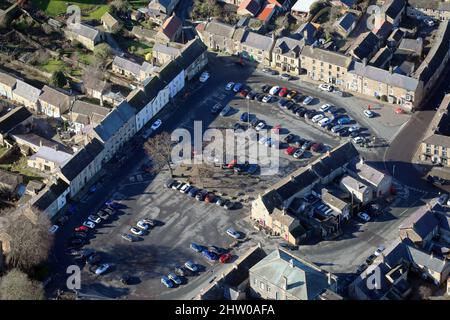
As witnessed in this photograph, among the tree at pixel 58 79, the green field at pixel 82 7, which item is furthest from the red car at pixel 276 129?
the green field at pixel 82 7

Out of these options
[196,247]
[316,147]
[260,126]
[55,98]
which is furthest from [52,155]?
[316,147]

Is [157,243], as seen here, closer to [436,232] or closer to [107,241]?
[107,241]

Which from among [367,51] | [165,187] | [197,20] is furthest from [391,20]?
[165,187]

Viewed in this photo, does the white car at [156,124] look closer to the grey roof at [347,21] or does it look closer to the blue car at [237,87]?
the blue car at [237,87]

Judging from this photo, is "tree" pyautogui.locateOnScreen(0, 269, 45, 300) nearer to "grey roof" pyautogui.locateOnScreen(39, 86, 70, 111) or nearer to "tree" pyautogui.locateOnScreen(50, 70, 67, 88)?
"grey roof" pyautogui.locateOnScreen(39, 86, 70, 111)

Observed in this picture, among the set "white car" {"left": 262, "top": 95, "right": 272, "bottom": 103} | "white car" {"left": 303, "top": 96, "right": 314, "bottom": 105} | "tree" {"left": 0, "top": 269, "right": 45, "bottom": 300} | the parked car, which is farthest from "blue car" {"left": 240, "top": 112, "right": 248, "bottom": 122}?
"tree" {"left": 0, "top": 269, "right": 45, "bottom": 300}
